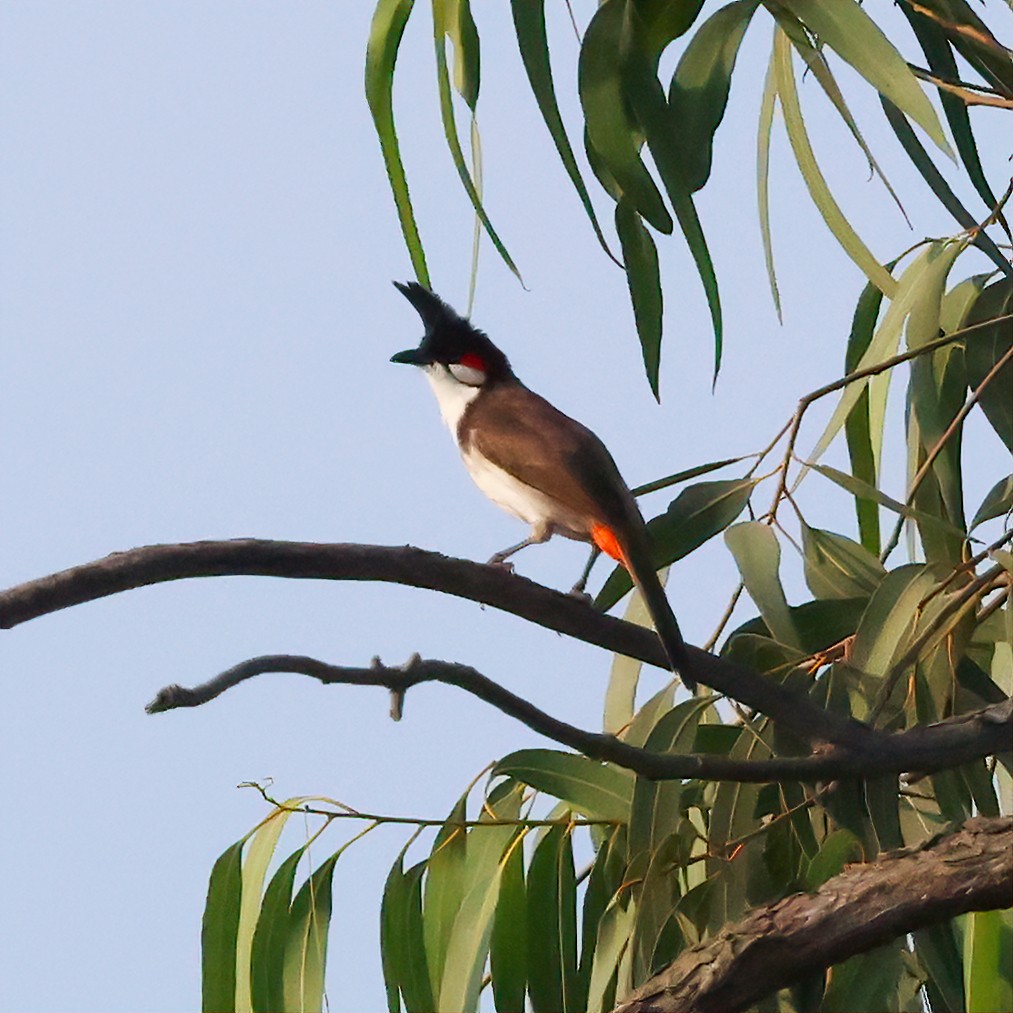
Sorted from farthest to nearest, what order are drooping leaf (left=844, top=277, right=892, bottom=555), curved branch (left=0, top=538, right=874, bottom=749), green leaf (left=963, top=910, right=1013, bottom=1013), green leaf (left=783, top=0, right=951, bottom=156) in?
drooping leaf (left=844, top=277, right=892, bottom=555)
green leaf (left=783, top=0, right=951, bottom=156)
green leaf (left=963, top=910, right=1013, bottom=1013)
curved branch (left=0, top=538, right=874, bottom=749)

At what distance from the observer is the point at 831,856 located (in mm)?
2092

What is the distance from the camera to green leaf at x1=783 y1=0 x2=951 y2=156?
81.5 inches

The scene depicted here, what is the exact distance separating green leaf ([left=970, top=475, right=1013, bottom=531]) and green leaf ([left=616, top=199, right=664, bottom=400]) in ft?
1.63

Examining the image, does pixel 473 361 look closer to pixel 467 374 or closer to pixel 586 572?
pixel 467 374

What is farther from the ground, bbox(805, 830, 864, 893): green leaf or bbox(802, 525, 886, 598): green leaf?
bbox(802, 525, 886, 598): green leaf

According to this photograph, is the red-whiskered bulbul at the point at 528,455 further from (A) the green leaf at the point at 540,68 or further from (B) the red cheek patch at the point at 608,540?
(A) the green leaf at the point at 540,68

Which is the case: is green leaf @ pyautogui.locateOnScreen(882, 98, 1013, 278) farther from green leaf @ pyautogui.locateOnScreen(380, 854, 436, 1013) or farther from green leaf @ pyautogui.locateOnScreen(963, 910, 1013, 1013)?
green leaf @ pyautogui.locateOnScreen(380, 854, 436, 1013)

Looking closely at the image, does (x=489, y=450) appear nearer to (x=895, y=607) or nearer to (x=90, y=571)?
(x=895, y=607)

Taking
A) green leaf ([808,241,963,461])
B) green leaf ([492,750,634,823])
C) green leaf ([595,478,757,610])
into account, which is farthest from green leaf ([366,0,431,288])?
green leaf ([492,750,634,823])

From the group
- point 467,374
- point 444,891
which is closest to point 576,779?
point 444,891

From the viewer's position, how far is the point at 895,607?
2141 millimetres

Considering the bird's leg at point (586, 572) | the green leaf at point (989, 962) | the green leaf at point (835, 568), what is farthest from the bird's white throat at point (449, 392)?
the green leaf at point (989, 962)

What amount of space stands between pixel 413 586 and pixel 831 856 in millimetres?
740

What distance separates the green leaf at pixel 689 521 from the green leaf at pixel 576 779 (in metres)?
0.24
